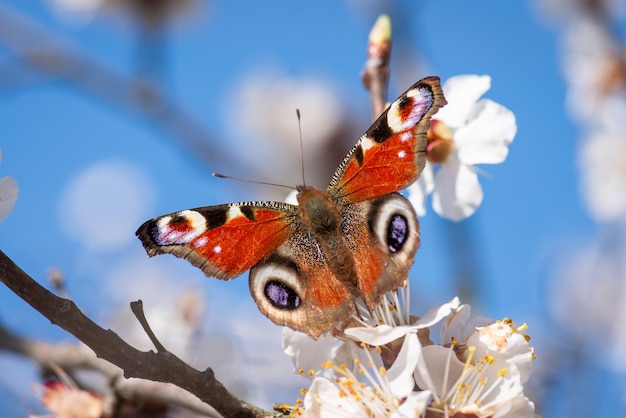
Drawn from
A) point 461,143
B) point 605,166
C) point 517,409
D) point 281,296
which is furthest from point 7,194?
point 605,166

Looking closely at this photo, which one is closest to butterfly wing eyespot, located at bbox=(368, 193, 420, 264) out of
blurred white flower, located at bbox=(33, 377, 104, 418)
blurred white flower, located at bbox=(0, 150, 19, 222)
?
blurred white flower, located at bbox=(0, 150, 19, 222)

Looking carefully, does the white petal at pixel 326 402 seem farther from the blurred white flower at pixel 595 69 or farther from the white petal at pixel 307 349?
the blurred white flower at pixel 595 69

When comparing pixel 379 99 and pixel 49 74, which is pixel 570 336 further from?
pixel 49 74

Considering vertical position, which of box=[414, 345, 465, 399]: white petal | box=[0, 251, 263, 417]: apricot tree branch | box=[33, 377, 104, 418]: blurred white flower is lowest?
box=[0, 251, 263, 417]: apricot tree branch

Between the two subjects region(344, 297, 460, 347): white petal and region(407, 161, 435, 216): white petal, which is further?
region(407, 161, 435, 216): white petal

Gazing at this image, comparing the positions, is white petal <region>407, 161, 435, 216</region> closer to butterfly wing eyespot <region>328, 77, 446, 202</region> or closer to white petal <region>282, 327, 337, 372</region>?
butterfly wing eyespot <region>328, 77, 446, 202</region>

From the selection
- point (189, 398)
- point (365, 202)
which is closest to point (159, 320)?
point (189, 398)

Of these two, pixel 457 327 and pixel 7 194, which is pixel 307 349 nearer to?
pixel 457 327

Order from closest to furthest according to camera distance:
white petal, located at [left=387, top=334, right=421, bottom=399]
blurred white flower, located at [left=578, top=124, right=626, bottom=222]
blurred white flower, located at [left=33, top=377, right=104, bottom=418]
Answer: white petal, located at [left=387, top=334, right=421, bottom=399]
blurred white flower, located at [left=33, top=377, right=104, bottom=418]
blurred white flower, located at [left=578, top=124, right=626, bottom=222]
